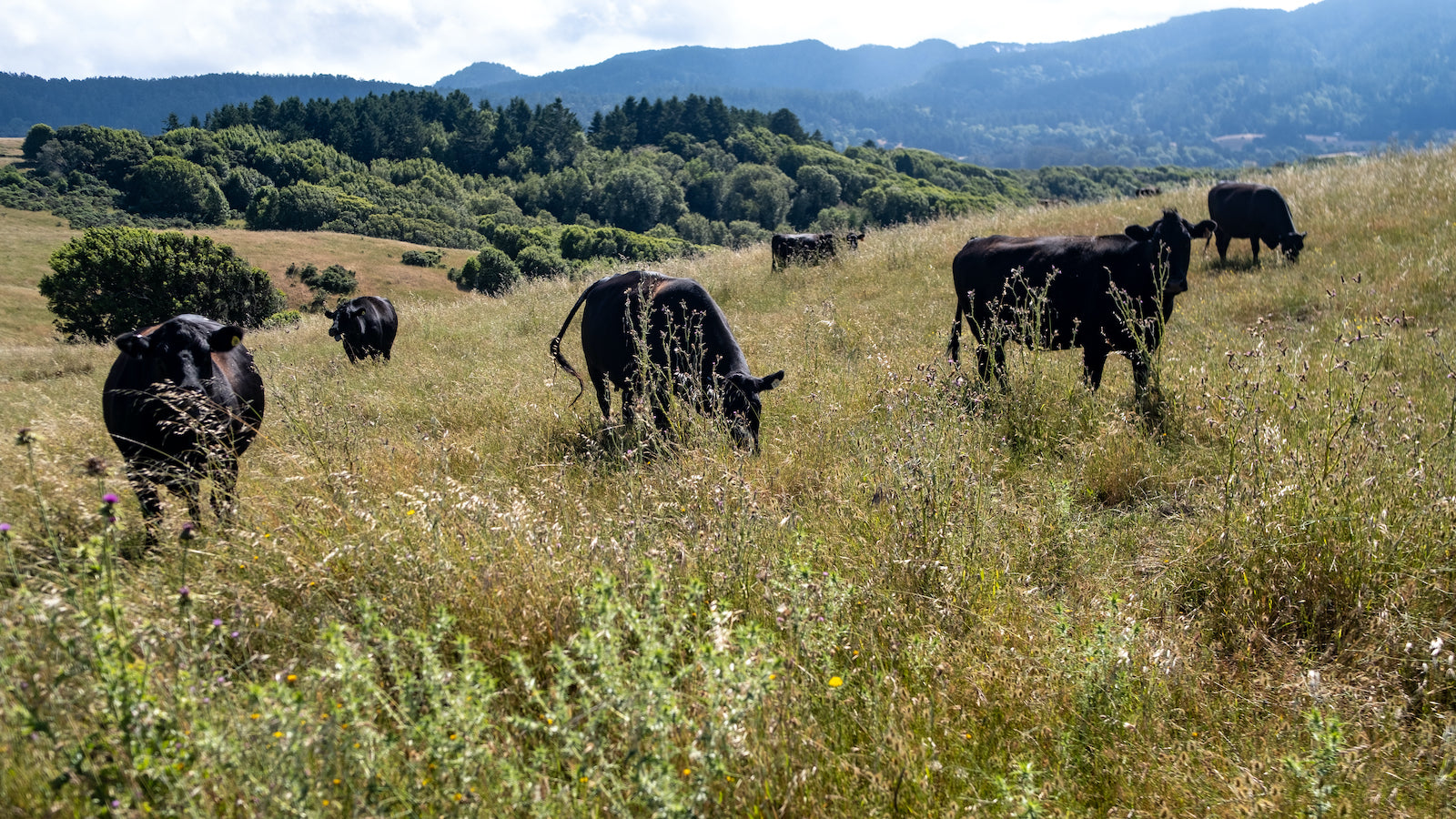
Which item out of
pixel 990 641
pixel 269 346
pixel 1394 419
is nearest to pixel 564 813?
pixel 990 641

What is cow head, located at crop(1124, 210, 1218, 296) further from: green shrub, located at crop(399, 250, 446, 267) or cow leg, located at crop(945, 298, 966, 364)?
green shrub, located at crop(399, 250, 446, 267)

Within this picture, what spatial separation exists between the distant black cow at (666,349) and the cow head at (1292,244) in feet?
37.4

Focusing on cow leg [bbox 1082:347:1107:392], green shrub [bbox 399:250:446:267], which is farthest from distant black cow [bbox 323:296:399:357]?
green shrub [bbox 399:250:446:267]

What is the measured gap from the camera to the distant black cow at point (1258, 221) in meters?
12.4

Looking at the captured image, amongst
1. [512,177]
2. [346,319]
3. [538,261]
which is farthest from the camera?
[512,177]

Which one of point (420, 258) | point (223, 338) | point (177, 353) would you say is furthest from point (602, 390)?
point (420, 258)

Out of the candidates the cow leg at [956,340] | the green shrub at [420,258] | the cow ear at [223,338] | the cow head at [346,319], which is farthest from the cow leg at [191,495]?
the green shrub at [420,258]

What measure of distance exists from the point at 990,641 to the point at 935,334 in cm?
716

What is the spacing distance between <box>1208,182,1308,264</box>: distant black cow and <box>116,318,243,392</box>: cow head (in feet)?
50.5

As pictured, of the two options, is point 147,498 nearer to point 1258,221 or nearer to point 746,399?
point 746,399

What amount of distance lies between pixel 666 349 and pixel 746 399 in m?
0.77

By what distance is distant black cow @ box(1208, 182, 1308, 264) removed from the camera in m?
12.4

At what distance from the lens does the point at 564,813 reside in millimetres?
2012

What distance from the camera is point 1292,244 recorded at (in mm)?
12273
